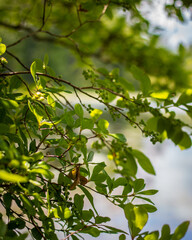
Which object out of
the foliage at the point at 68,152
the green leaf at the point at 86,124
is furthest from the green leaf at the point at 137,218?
the green leaf at the point at 86,124

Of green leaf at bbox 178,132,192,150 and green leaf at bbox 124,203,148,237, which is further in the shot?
green leaf at bbox 178,132,192,150

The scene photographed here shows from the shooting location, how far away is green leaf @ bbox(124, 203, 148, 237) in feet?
0.98

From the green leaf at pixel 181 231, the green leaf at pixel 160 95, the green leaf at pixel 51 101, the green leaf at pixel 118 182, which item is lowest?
the green leaf at pixel 118 182

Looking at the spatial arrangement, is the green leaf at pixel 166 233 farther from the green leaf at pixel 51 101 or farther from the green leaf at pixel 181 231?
the green leaf at pixel 51 101

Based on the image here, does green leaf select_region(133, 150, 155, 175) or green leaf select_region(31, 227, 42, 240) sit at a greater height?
green leaf select_region(133, 150, 155, 175)

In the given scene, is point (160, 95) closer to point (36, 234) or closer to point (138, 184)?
point (138, 184)

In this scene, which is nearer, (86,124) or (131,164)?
(86,124)

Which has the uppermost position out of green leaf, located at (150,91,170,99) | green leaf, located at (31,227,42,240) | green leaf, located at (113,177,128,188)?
green leaf, located at (150,91,170,99)

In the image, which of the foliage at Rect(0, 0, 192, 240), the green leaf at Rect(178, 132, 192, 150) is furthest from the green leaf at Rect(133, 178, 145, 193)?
the green leaf at Rect(178, 132, 192, 150)

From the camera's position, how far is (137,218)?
0.99 ft

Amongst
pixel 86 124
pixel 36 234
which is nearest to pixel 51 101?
pixel 86 124

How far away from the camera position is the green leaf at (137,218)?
30 cm

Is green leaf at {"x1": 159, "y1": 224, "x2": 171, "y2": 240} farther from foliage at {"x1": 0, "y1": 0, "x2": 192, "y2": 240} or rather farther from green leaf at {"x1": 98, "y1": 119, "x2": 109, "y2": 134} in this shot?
green leaf at {"x1": 98, "y1": 119, "x2": 109, "y2": 134}

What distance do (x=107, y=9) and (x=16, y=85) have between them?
0.80ft
